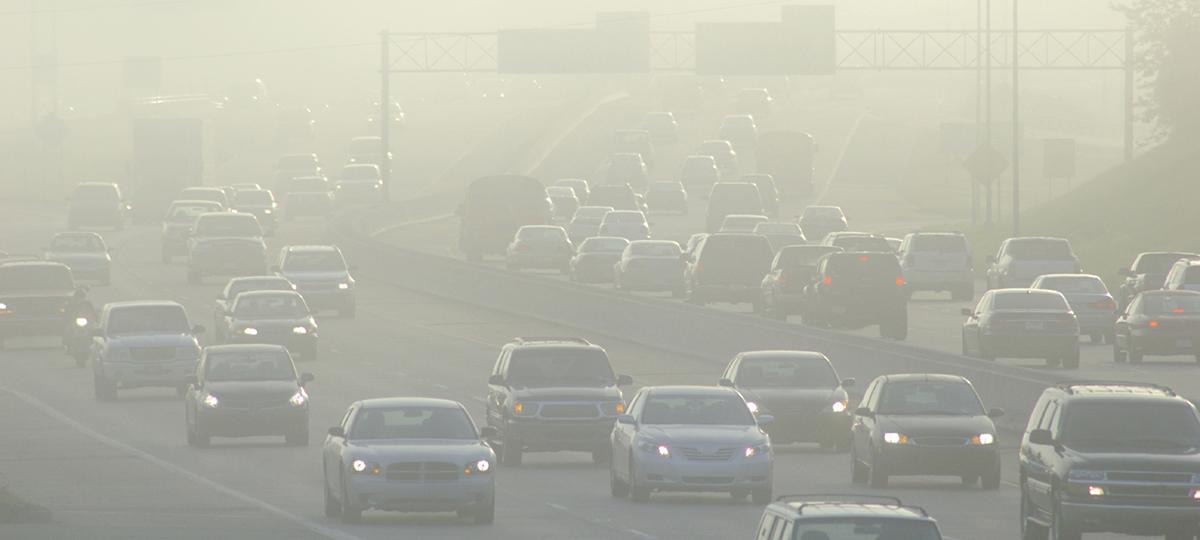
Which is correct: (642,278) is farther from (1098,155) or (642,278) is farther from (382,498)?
(1098,155)

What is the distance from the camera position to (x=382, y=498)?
914 inches

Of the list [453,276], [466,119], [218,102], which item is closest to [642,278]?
[453,276]

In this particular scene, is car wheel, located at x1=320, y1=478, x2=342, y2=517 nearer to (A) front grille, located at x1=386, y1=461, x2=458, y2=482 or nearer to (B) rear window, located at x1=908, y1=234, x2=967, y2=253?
(A) front grille, located at x1=386, y1=461, x2=458, y2=482

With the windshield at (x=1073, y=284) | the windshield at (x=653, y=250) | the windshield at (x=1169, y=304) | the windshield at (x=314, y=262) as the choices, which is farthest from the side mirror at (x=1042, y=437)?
the windshield at (x=653, y=250)

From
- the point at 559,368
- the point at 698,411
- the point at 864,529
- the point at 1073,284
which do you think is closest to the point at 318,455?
the point at 559,368

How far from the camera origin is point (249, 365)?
108 feet

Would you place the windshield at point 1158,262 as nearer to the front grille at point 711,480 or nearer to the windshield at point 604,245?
the windshield at point 604,245

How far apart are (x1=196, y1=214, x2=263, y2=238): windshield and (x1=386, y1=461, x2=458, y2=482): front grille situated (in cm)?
4374

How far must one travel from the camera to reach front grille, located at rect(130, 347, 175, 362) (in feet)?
130

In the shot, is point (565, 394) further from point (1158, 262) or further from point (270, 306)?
point (1158, 262)

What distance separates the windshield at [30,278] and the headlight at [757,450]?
2893 cm

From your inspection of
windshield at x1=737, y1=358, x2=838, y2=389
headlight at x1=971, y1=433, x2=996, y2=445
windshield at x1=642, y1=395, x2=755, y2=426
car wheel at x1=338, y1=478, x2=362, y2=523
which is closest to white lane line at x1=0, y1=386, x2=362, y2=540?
car wheel at x1=338, y1=478, x2=362, y2=523

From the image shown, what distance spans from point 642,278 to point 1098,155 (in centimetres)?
8331

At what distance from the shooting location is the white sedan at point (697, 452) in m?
25.0
